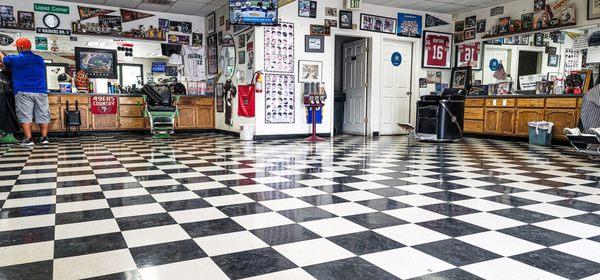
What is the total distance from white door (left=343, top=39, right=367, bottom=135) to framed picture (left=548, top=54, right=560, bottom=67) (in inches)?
139

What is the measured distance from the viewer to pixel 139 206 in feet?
8.25

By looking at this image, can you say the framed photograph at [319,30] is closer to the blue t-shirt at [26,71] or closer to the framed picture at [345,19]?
the framed picture at [345,19]

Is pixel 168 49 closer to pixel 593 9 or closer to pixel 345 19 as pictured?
pixel 345 19

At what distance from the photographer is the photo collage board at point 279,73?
25.6 ft

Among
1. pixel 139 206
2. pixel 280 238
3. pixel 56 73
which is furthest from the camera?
pixel 56 73

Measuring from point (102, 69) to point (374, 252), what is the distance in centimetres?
896

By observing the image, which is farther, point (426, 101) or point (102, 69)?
point (102, 69)

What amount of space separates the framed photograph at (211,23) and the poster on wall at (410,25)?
4124 millimetres

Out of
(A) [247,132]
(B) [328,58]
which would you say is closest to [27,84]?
(A) [247,132]

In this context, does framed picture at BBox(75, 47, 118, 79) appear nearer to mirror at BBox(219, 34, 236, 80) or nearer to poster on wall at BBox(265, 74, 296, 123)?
mirror at BBox(219, 34, 236, 80)

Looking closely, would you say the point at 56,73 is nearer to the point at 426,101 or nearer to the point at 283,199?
the point at 426,101

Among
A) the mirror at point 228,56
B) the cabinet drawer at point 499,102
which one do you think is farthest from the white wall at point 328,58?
the cabinet drawer at point 499,102

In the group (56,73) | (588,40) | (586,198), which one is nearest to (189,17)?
(56,73)

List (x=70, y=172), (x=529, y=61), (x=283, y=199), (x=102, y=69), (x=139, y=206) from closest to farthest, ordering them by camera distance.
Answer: (x=139, y=206) → (x=283, y=199) → (x=70, y=172) → (x=529, y=61) → (x=102, y=69)
